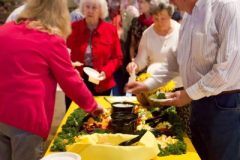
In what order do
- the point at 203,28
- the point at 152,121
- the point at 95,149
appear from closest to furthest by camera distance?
the point at 95,149 < the point at 203,28 < the point at 152,121

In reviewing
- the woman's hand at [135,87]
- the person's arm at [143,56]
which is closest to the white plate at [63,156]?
the woman's hand at [135,87]

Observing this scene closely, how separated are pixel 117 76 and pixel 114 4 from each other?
0.90m

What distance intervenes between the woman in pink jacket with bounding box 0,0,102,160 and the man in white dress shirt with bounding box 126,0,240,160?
63 centimetres

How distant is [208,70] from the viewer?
2064 millimetres

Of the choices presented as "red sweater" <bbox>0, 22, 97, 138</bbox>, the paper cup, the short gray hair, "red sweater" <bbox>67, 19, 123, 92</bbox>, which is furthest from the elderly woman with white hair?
"red sweater" <bbox>0, 22, 97, 138</bbox>

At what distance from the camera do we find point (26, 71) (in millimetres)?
2213

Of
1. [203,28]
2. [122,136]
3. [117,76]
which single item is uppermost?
[203,28]

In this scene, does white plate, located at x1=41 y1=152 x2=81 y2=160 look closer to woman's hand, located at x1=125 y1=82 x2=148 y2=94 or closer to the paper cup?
woman's hand, located at x1=125 y1=82 x2=148 y2=94

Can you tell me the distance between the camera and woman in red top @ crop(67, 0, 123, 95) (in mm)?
3990

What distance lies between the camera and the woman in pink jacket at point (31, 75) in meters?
2.21

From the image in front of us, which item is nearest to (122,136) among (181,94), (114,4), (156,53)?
(181,94)

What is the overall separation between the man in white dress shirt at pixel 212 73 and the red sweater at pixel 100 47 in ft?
5.81

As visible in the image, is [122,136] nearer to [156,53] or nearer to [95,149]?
[95,149]

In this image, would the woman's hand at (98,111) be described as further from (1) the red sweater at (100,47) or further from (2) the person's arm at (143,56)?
(1) the red sweater at (100,47)
